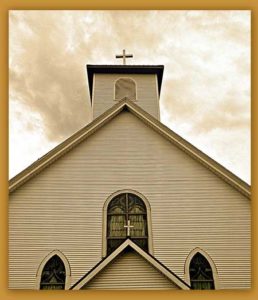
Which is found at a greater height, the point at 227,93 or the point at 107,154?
the point at 227,93

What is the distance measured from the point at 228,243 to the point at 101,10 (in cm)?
255

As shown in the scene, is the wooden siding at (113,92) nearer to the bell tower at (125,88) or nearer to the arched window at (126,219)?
the bell tower at (125,88)

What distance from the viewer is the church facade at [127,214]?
12.5 ft

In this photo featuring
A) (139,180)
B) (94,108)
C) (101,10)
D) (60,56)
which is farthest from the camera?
(94,108)

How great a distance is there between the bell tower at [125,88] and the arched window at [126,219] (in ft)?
8.23

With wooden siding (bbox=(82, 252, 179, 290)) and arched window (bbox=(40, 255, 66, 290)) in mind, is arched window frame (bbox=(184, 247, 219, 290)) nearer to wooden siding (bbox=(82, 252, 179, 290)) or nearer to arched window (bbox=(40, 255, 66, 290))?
wooden siding (bbox=(82, 252, 179, 290))

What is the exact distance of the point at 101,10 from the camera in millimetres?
3783

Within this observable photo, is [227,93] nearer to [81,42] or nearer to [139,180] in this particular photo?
[139,180]

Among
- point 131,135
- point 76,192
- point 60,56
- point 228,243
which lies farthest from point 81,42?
point 228,243

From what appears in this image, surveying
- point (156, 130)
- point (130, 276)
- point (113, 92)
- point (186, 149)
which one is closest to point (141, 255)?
point (130, 276)

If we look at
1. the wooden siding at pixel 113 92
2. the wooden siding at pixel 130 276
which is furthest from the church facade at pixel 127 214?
the wooden siding at pixel 113 92

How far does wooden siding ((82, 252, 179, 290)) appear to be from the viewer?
3.51m

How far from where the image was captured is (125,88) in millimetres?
6660

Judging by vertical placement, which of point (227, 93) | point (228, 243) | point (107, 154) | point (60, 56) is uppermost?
point (60, 56)
